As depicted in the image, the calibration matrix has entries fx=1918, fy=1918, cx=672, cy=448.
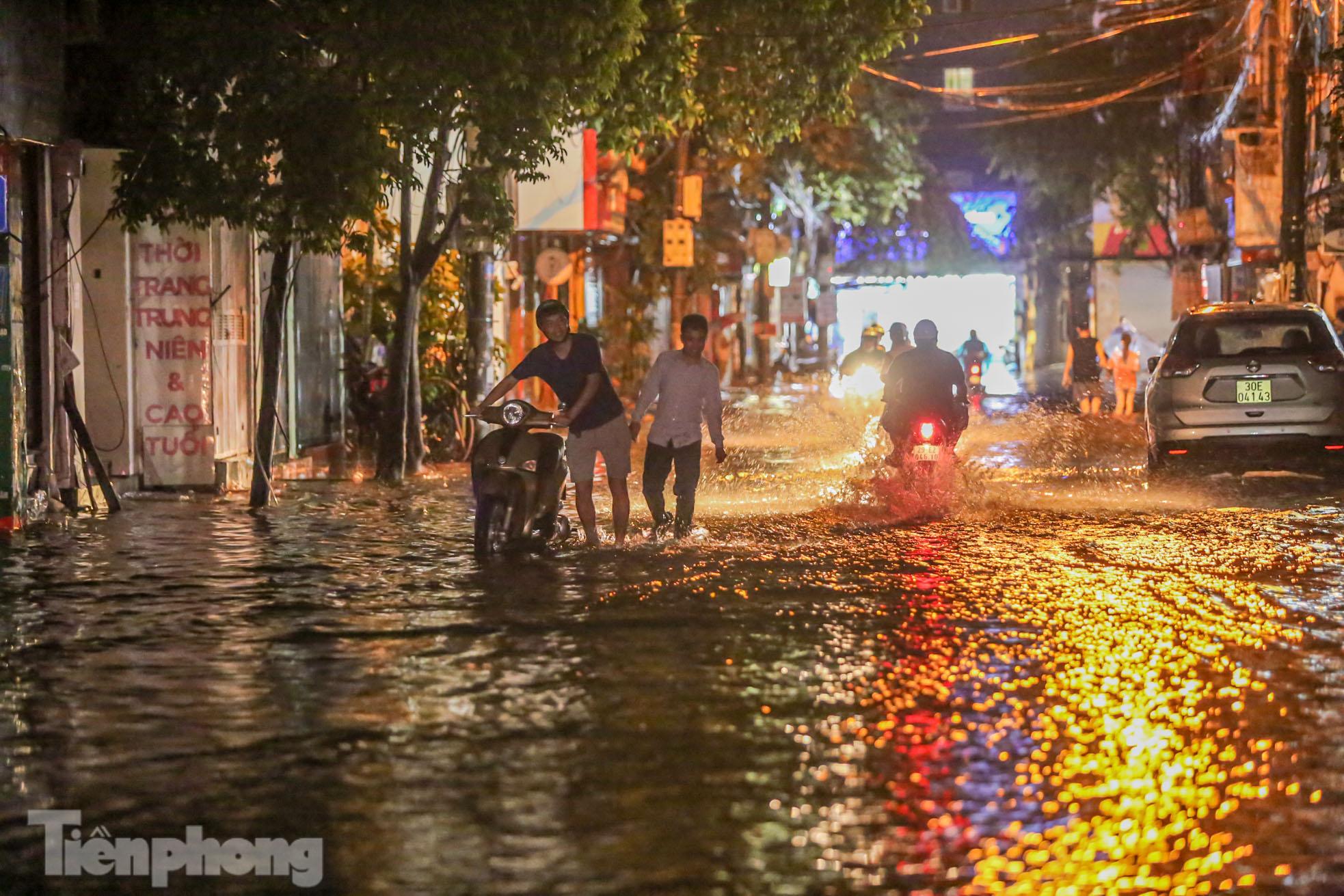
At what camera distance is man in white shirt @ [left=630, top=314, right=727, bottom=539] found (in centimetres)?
1349

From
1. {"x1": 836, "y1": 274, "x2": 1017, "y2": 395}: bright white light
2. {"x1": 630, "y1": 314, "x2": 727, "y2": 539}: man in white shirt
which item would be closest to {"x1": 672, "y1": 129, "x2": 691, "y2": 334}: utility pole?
{"x1": 630, "y1": 314, "x2": 727, "y2": 539}: man in white shirt

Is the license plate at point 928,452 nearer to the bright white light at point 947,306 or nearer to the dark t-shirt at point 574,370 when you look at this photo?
the dark t-shirt at point 574,370

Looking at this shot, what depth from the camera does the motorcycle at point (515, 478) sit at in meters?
12.6

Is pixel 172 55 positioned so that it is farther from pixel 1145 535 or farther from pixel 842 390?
pixel 842 390

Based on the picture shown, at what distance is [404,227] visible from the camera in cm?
2058

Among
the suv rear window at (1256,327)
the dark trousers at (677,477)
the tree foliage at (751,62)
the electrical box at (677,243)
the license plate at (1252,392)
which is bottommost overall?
the dark trousers at (677,477)

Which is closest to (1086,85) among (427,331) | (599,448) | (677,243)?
(677,243)

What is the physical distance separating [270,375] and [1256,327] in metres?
9.42

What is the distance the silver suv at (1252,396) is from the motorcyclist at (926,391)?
2.89 m

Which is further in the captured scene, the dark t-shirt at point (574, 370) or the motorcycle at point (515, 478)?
the dark t-shirt at point (574, 370)

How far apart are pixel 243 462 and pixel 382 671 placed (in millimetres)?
11652

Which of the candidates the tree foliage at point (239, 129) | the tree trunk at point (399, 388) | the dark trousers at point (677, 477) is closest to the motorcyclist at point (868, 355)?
the tree trunk at point (399, 388)

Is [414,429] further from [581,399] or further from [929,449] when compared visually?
[581,399]

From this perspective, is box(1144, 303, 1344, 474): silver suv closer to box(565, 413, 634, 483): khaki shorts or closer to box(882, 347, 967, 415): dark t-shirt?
box(882, 347, 967, 415): dark t-shirt
